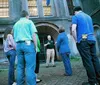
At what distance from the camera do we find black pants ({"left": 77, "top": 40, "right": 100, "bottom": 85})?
6.79m

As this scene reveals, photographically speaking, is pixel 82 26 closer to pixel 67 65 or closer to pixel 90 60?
pixel 90 60

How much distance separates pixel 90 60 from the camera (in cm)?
688

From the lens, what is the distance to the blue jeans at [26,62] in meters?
6.73

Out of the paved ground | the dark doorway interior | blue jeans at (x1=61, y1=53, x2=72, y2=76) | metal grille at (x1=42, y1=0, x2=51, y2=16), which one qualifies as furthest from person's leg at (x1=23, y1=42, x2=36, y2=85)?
metal grille at (x1=42, y1=0, x2=51, y2=16)

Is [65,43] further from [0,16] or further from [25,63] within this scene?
[0,16]

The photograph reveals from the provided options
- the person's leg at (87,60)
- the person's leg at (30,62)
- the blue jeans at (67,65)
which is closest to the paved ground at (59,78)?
the blue jeans at (67,65)

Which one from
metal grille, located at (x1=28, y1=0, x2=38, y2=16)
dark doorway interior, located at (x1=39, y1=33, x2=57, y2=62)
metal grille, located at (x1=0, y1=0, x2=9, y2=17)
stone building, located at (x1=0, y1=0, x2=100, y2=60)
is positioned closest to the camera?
stone building, located at (x1=0, y1=0, x2=100, y2=60)

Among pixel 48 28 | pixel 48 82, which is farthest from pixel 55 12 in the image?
pixel 48 82

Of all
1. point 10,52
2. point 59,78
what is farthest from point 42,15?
point 10,52

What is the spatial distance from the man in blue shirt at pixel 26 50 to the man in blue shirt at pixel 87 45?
109 centimetres

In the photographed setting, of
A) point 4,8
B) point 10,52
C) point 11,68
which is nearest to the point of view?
point 11,68

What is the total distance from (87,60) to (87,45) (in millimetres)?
392

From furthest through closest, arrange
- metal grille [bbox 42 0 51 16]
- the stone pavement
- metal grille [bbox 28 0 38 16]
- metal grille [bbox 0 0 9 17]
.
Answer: metal grille [bbox 42 0 51 16], metal grille [bbox 28 0 38 16], metal grille [bbox 0 0 9 17], the stone pavement

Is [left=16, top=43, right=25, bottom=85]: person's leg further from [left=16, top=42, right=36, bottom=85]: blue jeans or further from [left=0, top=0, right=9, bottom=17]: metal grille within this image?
[left=0, top=0, right=9, bottom=17]: metal grille
